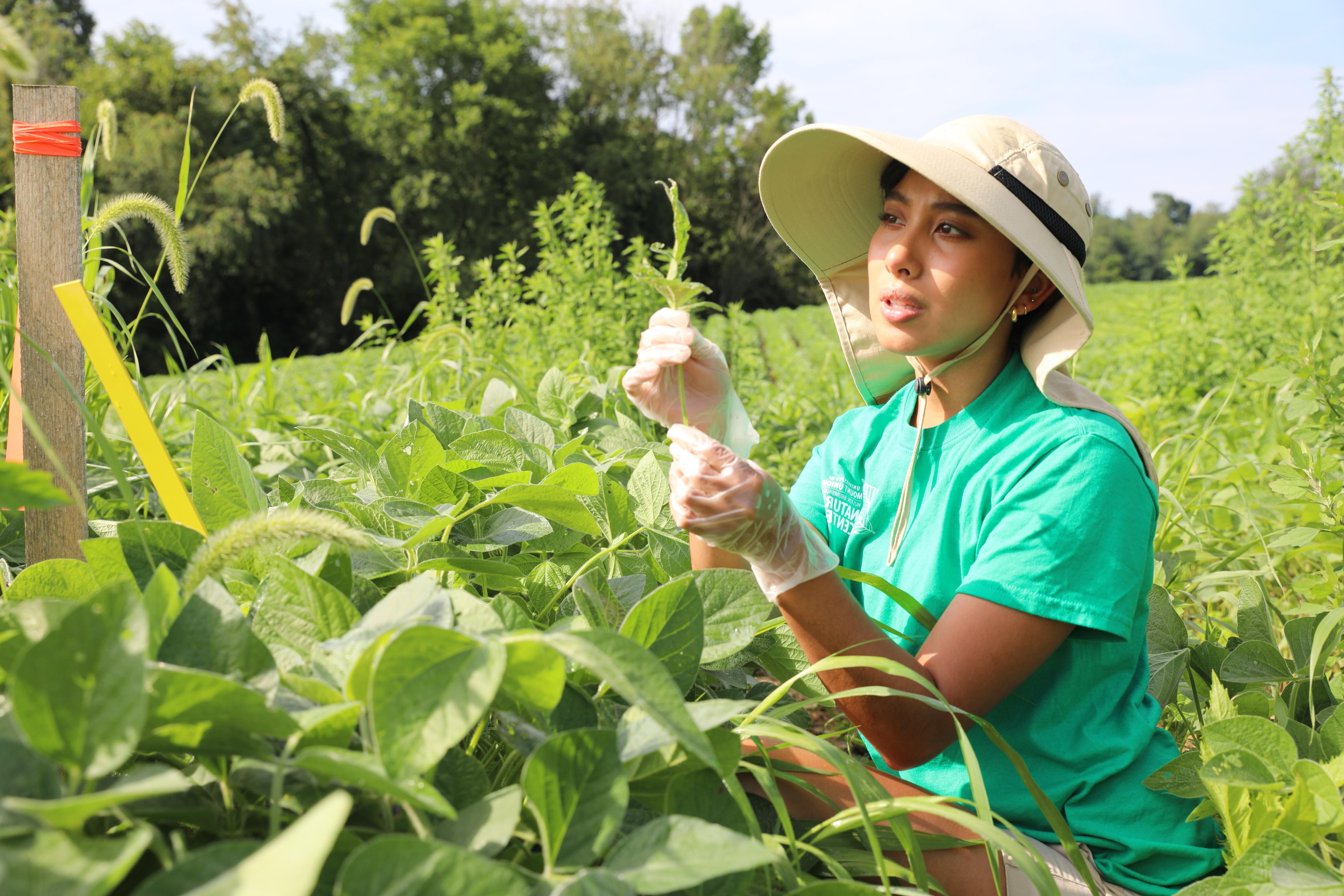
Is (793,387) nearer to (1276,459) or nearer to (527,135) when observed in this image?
(1276,459)

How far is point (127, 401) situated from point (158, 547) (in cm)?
17

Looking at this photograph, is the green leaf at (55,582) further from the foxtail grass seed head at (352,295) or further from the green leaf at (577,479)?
the foxtail grass seed head at (352,295)

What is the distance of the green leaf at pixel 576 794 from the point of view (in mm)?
604

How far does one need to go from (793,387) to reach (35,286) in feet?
12.5

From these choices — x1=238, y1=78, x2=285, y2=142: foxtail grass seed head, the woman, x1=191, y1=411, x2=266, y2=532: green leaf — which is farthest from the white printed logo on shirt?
x1=238, y1=78, x2=285, y2=142: foxtail grass seed head

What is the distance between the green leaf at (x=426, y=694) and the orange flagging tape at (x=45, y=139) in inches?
32.9

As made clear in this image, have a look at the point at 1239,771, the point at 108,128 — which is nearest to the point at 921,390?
the point at 1239,771

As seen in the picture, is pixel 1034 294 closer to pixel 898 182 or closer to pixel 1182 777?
pixel 898 182

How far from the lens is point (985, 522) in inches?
50.4

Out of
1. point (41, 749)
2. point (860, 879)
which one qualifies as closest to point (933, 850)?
point (860, 879)

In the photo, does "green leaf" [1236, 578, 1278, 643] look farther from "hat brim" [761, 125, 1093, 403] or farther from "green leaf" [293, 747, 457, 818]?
"green leaf" [293, 747, 457, 818]

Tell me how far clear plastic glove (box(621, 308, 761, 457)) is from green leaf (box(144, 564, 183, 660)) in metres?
0.94

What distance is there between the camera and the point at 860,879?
0.98 metres

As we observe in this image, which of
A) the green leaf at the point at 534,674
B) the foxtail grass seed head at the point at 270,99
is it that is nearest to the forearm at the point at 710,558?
the green leaf at the point at 534,674
